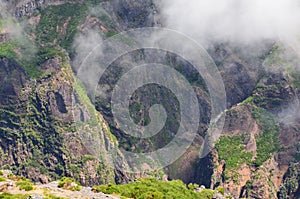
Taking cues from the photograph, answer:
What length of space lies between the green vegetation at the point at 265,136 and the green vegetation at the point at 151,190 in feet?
284

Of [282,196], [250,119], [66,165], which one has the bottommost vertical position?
[282,196]

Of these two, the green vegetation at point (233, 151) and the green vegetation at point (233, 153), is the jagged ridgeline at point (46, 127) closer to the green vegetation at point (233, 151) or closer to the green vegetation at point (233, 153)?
the green vegetation at point (233, 153)

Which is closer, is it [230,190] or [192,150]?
[230,190]

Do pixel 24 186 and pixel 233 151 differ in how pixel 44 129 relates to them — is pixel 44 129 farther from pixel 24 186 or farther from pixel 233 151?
pixel 24 186

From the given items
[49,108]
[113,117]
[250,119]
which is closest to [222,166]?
[250,119]

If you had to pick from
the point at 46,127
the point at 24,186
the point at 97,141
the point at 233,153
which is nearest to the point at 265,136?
the point at 233,153

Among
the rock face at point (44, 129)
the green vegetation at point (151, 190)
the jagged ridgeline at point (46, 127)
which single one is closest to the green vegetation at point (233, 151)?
the jagged ridgeline at point (46, 127)

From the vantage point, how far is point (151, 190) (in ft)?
256

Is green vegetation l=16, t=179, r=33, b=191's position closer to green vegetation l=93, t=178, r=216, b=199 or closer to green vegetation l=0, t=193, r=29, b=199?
green vegetation l=0, t=193, r=29, b=199

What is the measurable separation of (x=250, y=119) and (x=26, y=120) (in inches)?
2613

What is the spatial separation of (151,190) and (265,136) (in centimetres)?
11934

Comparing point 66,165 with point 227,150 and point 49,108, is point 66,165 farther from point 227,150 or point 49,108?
point 227,150

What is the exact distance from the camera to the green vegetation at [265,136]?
188 m

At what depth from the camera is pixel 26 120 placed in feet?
611
